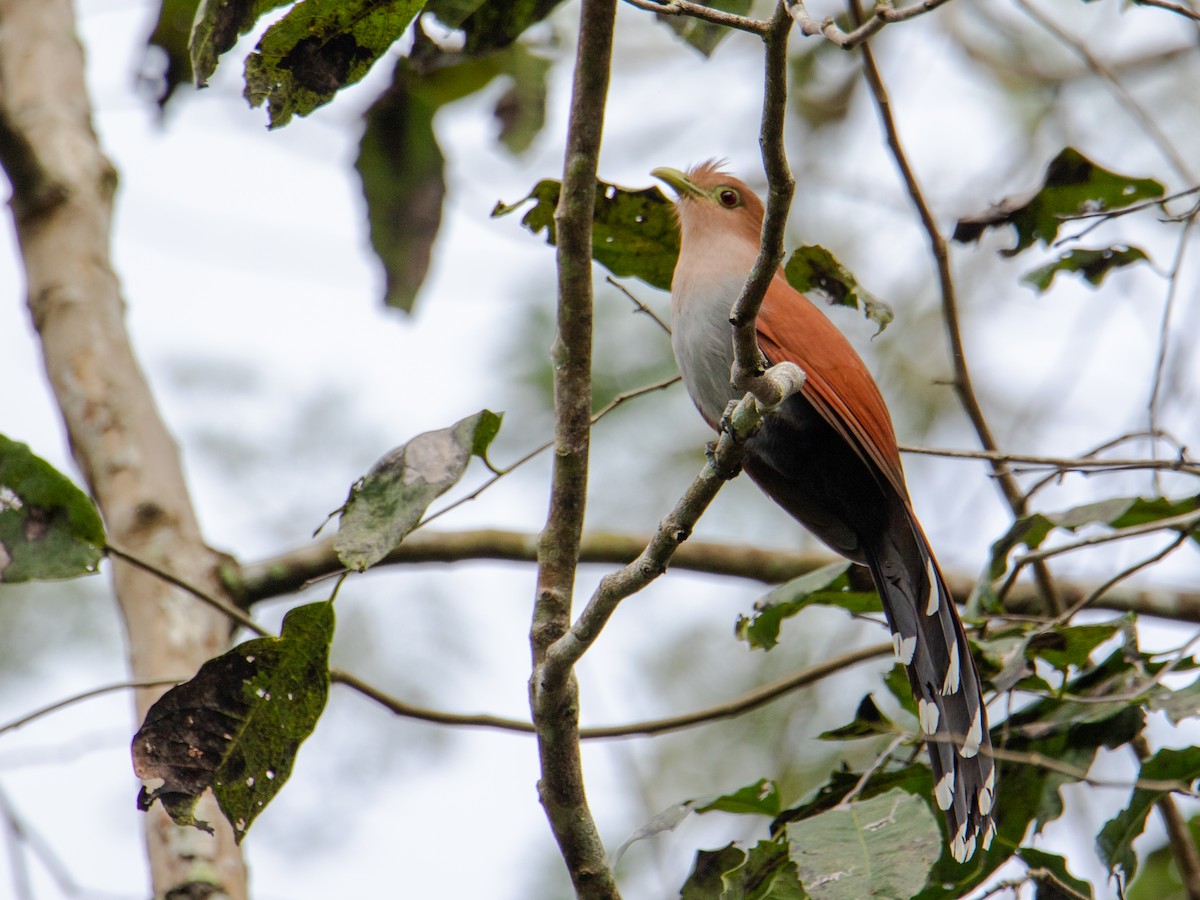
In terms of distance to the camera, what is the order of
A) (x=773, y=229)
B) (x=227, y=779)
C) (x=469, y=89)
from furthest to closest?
(x=469, y=89) < (x=227, y=779) < (x=773, y=229)

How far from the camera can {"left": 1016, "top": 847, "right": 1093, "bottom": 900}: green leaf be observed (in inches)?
80.0

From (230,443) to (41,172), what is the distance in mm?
2685

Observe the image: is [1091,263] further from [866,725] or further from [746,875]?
[746,875]

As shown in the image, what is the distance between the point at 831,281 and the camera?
8.66 feet

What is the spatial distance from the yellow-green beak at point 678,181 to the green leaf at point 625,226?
362 millimetres

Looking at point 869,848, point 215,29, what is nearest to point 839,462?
point 869,848

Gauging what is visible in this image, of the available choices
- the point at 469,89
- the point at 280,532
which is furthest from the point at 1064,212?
the point at 280,532

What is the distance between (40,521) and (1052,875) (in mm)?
1788

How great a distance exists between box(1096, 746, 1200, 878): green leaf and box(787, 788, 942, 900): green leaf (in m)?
0.47

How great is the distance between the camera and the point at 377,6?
78.3 inches

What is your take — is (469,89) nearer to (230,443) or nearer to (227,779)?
(227,779)

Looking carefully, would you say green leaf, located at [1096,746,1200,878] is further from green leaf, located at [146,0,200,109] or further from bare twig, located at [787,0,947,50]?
green leaf, located at [146,0,200,109]

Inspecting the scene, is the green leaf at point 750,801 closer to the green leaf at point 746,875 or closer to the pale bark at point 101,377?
the green leaf at point 746,875

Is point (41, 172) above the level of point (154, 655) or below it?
above
